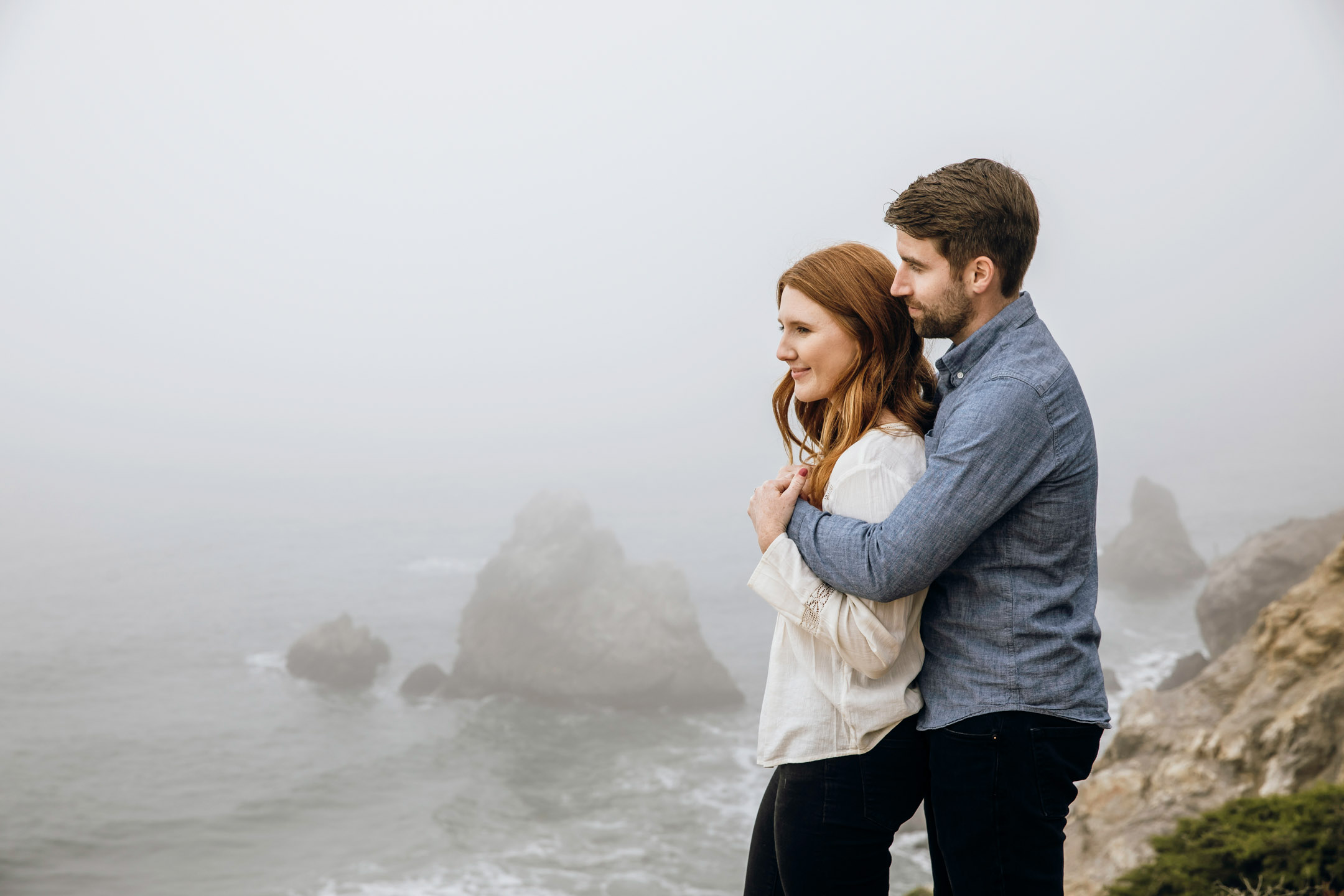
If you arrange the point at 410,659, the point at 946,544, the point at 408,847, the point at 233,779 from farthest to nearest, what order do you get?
1. the point at 410,659
2. the point at 233,779
3. the point at 408,847
4. the point at 946,544

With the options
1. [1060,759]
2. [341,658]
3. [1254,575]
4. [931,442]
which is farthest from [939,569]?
[341,658]

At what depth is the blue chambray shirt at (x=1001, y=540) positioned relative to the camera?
4.39ft

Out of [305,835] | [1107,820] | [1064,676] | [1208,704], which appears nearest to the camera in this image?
[1064,676]

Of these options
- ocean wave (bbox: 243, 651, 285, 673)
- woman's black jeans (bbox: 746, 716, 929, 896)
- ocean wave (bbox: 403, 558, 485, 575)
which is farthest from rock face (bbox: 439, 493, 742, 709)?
woman's black jeans (bbox: 746, 716, 929, 896)

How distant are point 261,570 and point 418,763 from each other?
17329 mm

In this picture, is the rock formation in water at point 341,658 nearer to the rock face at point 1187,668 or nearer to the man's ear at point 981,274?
the rock face at point 1187,668

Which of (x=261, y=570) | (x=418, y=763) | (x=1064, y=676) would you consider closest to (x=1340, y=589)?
(x=1064, y=676)

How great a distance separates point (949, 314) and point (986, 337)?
0.07 m

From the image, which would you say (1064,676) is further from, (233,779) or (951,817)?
(233,779)

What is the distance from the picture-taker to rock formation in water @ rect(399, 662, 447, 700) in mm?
31125

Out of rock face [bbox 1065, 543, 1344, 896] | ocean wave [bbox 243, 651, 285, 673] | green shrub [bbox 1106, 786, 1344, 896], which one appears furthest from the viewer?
ocean wave [bbox 243, 651, 285, 673]

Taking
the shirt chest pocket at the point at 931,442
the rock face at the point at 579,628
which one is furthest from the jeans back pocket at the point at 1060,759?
the rock face at the point at 579,628

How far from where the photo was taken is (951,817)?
1.48 meters

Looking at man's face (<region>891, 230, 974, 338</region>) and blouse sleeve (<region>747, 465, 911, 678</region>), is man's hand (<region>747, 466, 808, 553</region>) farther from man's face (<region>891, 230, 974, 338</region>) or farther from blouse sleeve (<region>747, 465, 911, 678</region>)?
man's face (<region>891, 230, 974, 338</region>)
